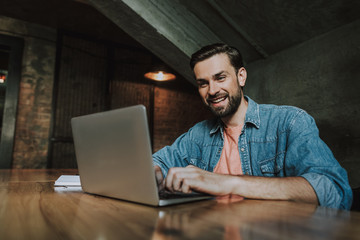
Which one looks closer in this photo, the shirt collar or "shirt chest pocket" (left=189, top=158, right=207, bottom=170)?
the shirt collar

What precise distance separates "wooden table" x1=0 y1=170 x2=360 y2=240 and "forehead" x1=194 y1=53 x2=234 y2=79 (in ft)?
3.28

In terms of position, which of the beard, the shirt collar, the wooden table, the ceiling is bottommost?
the wooden table

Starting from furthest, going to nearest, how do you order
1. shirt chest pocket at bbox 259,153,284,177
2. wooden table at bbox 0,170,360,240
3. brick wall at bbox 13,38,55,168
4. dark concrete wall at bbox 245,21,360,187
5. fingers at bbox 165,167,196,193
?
brick wall at bbox 13,38,55,168 < dark concrete wall at bbox 245,21,360,187 < shirt chest pocket at bbox 259,153,284,177 < fingers at bbox 165,167,196,193 < wooden table at bbox 0,170,360,240

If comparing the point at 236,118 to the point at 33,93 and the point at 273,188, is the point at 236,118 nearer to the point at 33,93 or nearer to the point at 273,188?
the point at 273,188

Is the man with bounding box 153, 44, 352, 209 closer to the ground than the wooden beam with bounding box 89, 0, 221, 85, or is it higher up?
closer to the ground

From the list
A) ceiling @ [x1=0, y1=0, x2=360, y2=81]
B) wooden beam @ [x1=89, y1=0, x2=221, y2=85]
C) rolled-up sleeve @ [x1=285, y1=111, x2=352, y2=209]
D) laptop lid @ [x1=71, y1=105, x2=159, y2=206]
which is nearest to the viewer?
laptop lid @ [x1=71, y1=105, x2=159, y2=206]

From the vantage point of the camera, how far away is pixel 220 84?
157 cm

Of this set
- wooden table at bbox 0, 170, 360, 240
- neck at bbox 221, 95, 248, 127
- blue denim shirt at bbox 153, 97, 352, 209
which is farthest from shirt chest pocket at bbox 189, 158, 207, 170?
wooden table at bbox 0, 170, 360, 240

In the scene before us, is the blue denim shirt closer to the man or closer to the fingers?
the man

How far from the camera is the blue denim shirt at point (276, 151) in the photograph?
3.06ft

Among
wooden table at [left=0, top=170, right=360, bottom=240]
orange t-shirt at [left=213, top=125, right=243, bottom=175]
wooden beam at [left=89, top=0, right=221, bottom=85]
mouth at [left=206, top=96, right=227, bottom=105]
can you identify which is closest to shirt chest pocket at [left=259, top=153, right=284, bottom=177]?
orange t-shirt at [left=213, top=125, right=243, bottom=175]

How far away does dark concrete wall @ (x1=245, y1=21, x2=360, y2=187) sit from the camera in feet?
6.47

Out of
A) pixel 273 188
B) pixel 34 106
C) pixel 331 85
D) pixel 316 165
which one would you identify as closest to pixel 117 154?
pixel 273 188

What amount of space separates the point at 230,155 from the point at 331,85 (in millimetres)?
1277
